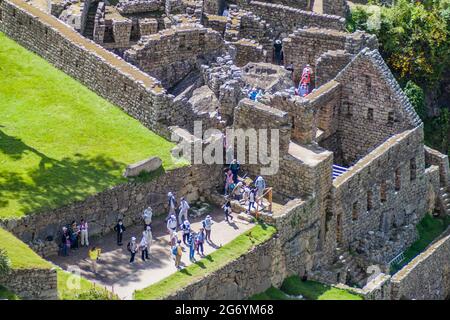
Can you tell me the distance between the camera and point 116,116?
301ft

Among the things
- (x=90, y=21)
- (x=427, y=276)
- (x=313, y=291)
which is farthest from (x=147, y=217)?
(x=90, y=21)

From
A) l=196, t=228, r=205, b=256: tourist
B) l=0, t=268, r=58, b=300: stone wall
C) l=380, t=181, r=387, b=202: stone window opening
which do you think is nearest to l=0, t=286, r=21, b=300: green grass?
l=0, t=268, r=58, b=300: stone wall

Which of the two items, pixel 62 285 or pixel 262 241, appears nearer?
pixel 62 285

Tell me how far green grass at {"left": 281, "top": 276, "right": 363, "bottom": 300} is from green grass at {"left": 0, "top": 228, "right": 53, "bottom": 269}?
13.8 m

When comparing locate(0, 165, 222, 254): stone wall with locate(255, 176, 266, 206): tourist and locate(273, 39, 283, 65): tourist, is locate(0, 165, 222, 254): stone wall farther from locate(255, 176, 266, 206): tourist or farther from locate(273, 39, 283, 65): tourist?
locate(273, 39, 283, 65): tourist

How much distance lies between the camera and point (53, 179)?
276 feet

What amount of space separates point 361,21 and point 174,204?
26604 mm

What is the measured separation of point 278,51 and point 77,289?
32538mm

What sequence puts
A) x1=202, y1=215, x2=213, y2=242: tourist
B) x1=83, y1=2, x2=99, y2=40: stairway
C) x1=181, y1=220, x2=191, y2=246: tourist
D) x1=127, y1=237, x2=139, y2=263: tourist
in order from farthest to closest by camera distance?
x1=83, y1=2, x2=99, y2=40: stairway < x1=202, y1=215, x2=213, y2=242: tourist < x1=181, y1=220, x2=191, y2=246: tourist < x1=127, y1=237, x2=139, y2=263: tourist

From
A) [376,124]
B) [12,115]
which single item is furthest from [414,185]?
[12,115]

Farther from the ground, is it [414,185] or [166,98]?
[166,98]

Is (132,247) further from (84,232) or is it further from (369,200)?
(369,200)

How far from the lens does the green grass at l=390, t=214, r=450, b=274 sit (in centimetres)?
9512
